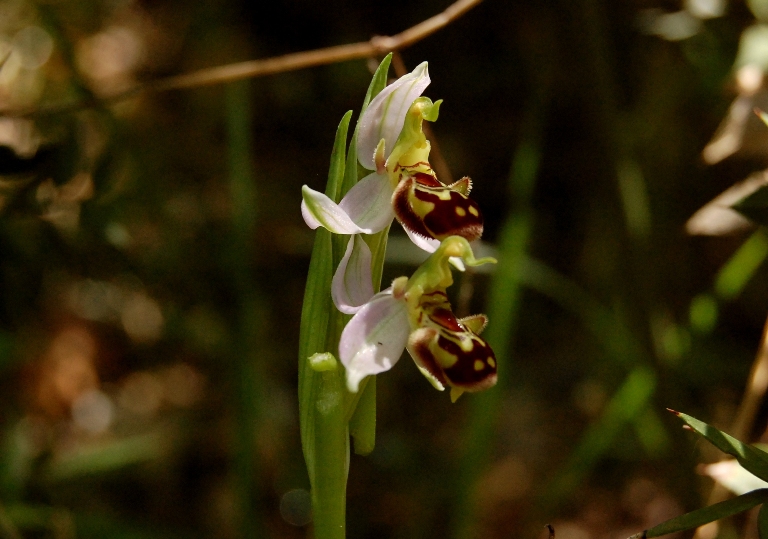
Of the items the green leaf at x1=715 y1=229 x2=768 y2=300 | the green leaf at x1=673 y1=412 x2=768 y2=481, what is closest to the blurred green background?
the green leaf at x1=715 y1=229 x2=768 y2=300

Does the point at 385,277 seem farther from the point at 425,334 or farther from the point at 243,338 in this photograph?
the point at 425,334

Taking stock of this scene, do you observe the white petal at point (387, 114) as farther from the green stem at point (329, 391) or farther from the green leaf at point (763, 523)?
the green leaf at point (763, 523)

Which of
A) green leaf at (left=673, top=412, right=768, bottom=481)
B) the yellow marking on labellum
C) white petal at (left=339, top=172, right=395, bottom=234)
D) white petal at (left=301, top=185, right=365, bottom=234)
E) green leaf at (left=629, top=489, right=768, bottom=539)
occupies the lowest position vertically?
green leaf at (left=629, top=489, right=768, bottom=539)

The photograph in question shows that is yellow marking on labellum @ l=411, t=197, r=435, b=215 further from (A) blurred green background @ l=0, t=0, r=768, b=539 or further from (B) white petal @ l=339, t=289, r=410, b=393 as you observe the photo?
(A) blurred green background @ l=0, t=0, r=768, b=539

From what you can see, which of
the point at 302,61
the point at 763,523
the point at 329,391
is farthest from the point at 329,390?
the point at 302,61

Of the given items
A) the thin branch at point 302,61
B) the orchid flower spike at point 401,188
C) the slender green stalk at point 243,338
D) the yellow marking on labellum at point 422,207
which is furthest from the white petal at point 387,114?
the slender green stalk at point 243,338

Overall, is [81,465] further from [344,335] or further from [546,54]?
[546,54]
